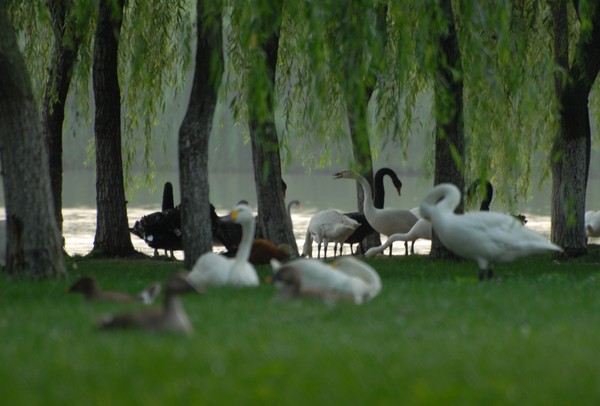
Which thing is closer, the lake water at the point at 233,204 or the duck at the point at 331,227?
the duck at the point at 331,227

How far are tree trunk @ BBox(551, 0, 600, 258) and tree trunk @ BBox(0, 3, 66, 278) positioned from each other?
23.5 ft

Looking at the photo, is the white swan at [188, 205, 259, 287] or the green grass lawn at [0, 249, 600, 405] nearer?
the green grass lawn at [0, 249, 600, 405]

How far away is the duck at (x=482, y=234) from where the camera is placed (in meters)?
11.3

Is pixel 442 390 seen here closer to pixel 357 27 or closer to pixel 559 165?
pixel 357 27

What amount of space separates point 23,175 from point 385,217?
932 centimetres

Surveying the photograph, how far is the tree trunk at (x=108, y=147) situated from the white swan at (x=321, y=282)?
27.8 ft

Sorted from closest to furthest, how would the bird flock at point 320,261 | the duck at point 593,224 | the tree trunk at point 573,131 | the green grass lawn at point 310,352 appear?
the green grass lawn at point 310,352
the bird flock at point 320,261
the tree trunk at point 573,131
the duck at point 593,224

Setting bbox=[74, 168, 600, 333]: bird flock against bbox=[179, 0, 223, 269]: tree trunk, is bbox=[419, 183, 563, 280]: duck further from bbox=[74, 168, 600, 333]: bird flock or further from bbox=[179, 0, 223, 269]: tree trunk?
bbox=[179, 0, 223, 269]: tree trunk

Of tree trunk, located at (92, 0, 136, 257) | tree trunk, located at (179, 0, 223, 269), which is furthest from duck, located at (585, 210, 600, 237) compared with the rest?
tree trunk, located at (179, 0, 223, 269)

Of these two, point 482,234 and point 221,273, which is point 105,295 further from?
point 482,234

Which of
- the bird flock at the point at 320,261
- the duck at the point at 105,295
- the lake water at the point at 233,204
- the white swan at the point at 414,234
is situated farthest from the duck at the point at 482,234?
the lake water at the point at 233,204

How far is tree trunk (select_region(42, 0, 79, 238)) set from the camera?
642 inches

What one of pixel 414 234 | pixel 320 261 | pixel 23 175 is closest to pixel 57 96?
pixel 414 234

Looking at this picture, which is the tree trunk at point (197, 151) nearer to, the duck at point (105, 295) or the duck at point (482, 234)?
the duck at point (482, 234)
